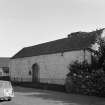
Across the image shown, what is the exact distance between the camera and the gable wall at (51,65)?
106 ft

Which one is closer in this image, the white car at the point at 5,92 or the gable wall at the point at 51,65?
the white car at the point at 5,92

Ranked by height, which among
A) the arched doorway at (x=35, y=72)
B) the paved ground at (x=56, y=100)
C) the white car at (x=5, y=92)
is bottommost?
the paved ground at (x=56, y=100)

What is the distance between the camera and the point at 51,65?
3650cm

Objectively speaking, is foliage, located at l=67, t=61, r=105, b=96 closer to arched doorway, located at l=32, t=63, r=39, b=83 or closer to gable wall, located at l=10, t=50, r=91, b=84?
gable wall, located at l=10, t=50, r=91, b=84

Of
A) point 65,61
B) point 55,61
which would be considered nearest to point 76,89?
A: point 65,61

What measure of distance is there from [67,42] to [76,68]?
10831 millimetres

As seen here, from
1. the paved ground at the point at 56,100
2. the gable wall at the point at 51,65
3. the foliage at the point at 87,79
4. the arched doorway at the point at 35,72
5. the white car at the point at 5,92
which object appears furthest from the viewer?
the arched doorway at the point at 35,72

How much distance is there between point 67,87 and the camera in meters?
27.0

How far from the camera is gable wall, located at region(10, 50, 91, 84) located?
32.4 meters

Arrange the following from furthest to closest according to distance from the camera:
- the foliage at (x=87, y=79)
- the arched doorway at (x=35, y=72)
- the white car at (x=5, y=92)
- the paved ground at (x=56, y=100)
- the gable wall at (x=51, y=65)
→ 1. the arched doorway at (x=35, y=72)
2. the gable wall at (x=51, y=65)
3. the foliage at (x=87, y=79)
4. the white car at (x=5, y=92)
5. the paved ground at (x=56, y=100)

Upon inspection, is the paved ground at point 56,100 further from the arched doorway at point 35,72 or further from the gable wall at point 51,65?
the arched doorway at point 35,72

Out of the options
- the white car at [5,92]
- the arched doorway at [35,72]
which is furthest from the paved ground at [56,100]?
the arched doorway at [35,72]

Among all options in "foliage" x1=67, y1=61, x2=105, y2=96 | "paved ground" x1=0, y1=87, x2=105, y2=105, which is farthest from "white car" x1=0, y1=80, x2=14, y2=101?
"foliage" x1=67, y1=61, x2=105, y2=96

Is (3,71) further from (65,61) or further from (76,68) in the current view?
(76,68)
